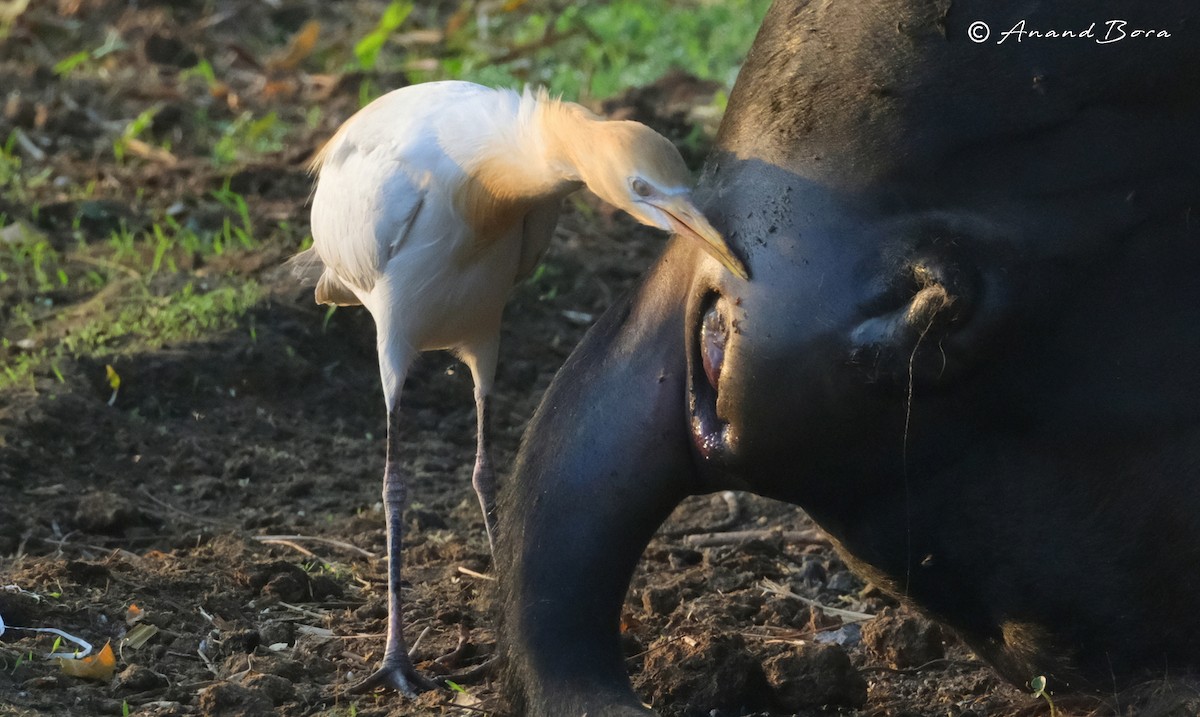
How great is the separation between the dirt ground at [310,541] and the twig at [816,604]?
10 mm

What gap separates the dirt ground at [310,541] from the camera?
3551mm

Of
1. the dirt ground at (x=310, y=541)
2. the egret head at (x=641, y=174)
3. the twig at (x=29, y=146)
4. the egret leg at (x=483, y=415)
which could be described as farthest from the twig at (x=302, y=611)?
the twig at (x=29, y=146)

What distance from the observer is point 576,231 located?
6746 mm

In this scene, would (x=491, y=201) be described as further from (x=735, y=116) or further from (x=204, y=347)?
(x=204, y=347)

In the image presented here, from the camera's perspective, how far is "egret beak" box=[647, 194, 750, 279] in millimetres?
2959

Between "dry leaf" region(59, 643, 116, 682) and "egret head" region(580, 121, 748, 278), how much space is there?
153 centimetres

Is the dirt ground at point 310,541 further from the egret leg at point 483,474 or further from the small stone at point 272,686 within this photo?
the egret leg at point 483,474

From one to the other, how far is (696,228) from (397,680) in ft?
4.62

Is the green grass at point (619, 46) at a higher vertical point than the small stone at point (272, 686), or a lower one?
lower

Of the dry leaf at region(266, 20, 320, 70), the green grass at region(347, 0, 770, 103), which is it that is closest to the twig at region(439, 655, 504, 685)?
the green grass at region(347, 0, 770, 103)

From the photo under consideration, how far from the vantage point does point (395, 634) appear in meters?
3.87

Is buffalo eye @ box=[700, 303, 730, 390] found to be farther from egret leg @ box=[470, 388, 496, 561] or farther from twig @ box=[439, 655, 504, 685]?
egret leg @ box=[470, 388, 496, 561]

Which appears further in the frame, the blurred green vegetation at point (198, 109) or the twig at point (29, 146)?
the twig at point (29, 146)

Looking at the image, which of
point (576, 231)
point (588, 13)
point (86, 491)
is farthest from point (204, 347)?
point (588, 13)
